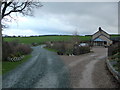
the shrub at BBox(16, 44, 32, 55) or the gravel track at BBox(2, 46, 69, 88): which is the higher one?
the shrub at BBox(16, 44, 32, 55)

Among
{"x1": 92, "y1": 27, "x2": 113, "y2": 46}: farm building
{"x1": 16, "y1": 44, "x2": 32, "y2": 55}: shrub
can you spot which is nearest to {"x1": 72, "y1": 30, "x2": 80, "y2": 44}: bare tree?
{"x1": 16, "y1": 44, "x2": 32, "y2": 55}: shrub

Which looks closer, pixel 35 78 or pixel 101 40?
pixel 35 78

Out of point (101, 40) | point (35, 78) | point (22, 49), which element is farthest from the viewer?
point (101, 40)

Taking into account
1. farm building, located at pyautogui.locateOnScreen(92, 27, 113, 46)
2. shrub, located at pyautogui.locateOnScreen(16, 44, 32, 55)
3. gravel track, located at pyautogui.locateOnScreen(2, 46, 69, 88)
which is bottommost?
gravel track, located at pyautogui.locateOnScreen(2, 46, 69, 88)

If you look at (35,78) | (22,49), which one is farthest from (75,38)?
(35,78)

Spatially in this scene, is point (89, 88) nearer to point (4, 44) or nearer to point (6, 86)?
point (6, 86)

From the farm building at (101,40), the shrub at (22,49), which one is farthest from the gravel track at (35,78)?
the farm building at (101,40)

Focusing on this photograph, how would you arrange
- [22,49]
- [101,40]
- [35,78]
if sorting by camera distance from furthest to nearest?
[101,40] < [22,49] < [35,78]

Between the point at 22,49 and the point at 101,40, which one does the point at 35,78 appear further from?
the point at 101,40

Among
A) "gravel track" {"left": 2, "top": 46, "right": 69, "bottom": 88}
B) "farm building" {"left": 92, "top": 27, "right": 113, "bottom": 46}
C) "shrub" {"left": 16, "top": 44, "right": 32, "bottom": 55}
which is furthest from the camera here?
"farm building" {"left": 92, "top": 27, "right": 113, "bottom": 46}

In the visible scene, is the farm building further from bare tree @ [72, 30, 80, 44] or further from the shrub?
the shrub

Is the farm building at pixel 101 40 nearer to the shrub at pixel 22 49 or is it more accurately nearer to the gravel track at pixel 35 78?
the shrub at pixel 22 49

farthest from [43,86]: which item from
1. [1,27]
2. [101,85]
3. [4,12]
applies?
[4,12]

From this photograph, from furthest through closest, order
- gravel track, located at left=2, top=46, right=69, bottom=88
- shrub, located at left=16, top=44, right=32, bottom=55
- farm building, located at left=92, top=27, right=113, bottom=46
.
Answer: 1. farm building, located at left=92, top=27, right=113, bottom=46
2. shrub, located at left=16, top=44, right=32, bottom=55
3. gravel track, located at left=2, top=46, right=69, bottom=88
